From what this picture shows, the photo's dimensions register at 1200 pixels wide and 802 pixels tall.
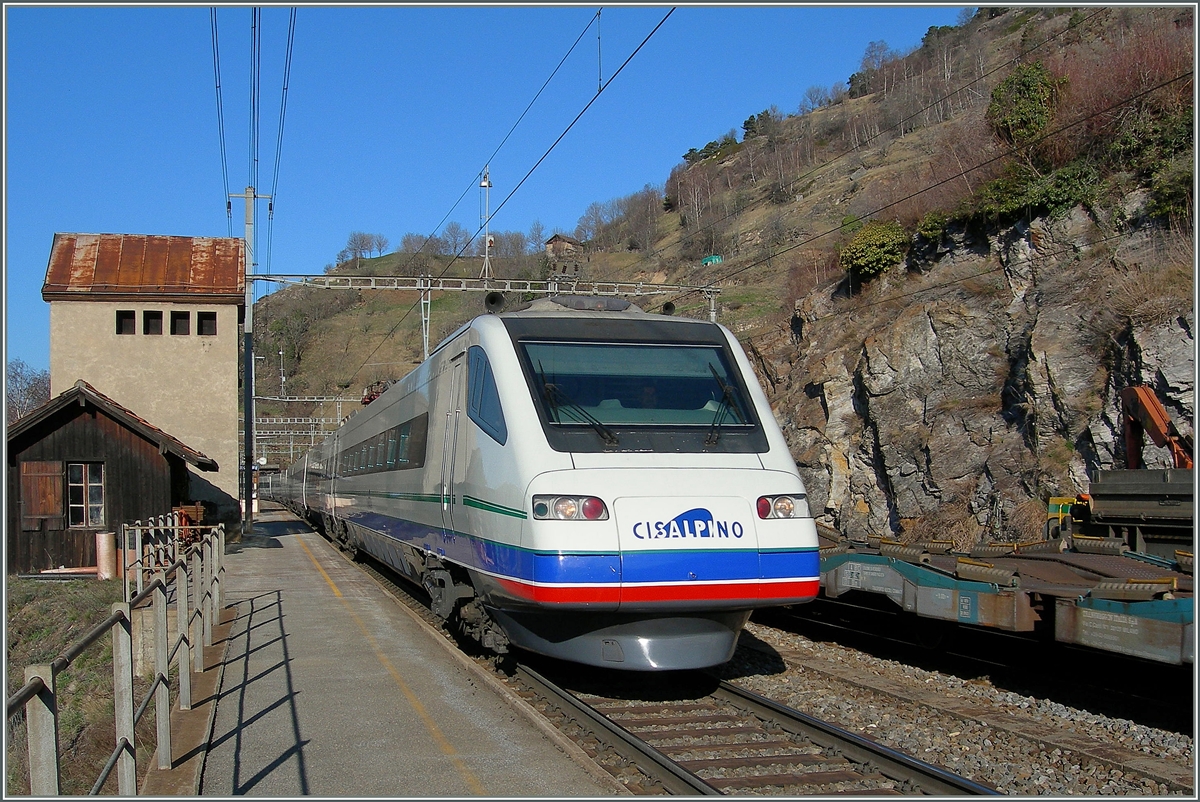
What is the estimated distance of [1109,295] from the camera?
738 inches

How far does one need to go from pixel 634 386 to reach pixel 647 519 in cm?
151

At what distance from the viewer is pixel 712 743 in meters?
6.71

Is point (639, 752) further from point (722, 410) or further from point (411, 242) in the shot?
point (411, 242)

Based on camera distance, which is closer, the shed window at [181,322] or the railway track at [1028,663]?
the railway track at [1028,663]

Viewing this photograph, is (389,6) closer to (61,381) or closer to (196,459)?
(196,459)

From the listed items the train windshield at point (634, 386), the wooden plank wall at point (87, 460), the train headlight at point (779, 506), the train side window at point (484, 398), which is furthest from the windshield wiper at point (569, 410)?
the wooden plank wall at point (87, 460)

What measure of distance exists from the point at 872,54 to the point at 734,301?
206ft

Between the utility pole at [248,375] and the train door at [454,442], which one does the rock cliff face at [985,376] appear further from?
the utility pole at [248,375]

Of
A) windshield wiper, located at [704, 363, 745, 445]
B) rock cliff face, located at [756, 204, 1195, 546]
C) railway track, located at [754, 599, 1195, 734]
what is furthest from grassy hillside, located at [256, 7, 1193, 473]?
windshield wiper, located at [704, 363, 745, 445]

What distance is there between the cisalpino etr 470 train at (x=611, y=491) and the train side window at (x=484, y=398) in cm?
2

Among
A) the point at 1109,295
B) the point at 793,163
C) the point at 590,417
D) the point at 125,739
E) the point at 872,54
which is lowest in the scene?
the point at 125,739

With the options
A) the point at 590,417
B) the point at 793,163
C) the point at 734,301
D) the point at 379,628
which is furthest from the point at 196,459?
the point at 793,163

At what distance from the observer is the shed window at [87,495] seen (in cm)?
2286

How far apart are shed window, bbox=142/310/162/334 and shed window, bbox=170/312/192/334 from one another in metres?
0.37
